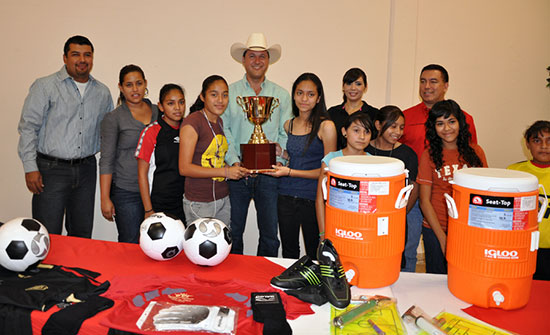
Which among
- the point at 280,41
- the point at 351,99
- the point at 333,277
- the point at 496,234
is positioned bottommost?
the point at 333,277

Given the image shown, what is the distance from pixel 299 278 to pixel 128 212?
2.09m

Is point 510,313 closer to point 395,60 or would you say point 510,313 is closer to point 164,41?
point 395,60

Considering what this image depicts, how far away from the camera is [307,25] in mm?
4434

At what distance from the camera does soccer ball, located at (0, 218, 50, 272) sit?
1.74 meters

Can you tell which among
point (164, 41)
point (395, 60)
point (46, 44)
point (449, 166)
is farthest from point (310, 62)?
point (46, 44)

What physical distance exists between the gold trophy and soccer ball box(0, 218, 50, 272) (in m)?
1.45

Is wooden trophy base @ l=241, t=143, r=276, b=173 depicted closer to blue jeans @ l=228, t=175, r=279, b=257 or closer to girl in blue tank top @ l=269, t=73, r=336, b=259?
girl in blue tank top @ l=269, t=73, r=336, b=259

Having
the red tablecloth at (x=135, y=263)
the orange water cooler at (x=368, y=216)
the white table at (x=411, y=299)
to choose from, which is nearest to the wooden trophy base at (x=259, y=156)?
the red tablecloth at (x=135, y=263)

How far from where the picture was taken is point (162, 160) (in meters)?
3.02

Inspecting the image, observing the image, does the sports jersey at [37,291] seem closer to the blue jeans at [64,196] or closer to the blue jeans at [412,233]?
the blue jeans at [64,196]

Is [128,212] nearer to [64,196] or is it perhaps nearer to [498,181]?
[64,196]

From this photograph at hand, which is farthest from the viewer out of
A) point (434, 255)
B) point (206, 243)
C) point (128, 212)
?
point (128, 212)

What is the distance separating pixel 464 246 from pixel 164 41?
3.87 m

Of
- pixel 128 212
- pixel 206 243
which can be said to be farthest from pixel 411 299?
pixel 128 212
